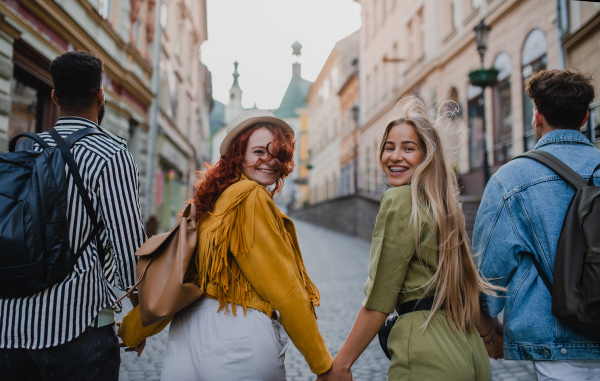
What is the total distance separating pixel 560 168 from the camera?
2.32 meters

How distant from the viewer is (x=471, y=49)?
17.6 meters

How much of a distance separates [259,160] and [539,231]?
1.23 meters

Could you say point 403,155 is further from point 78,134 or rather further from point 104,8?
point 104,8

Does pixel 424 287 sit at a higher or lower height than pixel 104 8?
lower

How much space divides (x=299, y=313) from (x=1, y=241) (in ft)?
3.73

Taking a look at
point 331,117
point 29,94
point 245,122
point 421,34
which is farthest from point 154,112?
point 331,117

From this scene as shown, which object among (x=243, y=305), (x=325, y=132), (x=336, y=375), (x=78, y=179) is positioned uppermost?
(x=325, y=132)

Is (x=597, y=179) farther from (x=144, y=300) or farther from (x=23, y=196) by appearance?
(x=23, y=196)

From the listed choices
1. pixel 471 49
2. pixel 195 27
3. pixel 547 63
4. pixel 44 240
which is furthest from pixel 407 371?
pixel 195 27

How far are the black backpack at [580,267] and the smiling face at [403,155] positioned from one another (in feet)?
2.18

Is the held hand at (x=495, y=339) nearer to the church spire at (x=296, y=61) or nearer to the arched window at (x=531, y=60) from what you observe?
the arched window at (x=531, y=60)

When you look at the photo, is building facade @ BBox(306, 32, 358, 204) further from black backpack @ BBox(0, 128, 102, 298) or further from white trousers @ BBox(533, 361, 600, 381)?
black backpack @ BBox(0, 128, 102, 298)

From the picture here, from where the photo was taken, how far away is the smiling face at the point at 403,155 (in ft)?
8.22

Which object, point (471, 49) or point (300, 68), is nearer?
point (471, 49)
